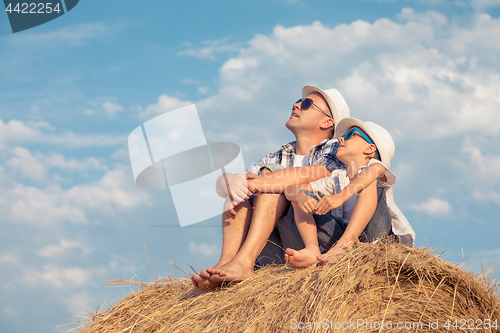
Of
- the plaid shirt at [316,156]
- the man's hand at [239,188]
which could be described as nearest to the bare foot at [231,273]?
the man's hand at [239,188]

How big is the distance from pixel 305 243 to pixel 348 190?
1.35ft

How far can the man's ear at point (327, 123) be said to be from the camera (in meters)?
3.64

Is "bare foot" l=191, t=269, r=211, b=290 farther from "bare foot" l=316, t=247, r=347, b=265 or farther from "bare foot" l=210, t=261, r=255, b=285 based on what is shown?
"bare foot" l=316, t=247, r=347, b=265

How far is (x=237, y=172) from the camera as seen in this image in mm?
2990

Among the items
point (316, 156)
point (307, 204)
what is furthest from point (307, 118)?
point (307, 204)

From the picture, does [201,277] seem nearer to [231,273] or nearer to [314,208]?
[231,273]

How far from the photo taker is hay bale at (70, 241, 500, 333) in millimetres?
1969

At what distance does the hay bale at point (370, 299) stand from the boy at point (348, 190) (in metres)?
0.20

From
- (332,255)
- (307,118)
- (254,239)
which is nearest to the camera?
(332,255)

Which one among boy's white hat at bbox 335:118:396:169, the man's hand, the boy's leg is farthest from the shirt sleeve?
the man's hand

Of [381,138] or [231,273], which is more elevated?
[381,138]

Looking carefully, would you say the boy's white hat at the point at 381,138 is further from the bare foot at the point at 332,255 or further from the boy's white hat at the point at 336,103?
the bare foot at the point at 332,255

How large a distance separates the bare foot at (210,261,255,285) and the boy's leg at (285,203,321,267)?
0.34 meters

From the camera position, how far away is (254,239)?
2.69m
